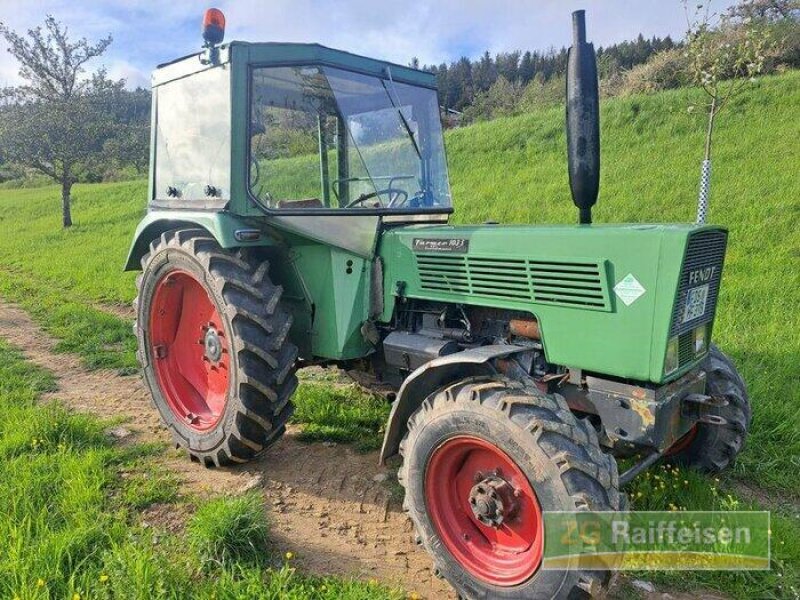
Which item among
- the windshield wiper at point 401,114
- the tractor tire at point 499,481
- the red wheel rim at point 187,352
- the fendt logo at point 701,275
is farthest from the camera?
the red wheel rim at point 187,352

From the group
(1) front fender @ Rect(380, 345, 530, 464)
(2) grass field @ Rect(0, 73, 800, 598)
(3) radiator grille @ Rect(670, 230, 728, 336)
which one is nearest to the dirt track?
(2) grass field @ Rect(0, 73, 800, 598)

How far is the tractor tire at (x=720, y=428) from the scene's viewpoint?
10.5 ft

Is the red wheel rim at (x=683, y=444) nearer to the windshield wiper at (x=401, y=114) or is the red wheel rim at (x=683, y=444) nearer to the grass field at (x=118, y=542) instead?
the grass field at (x=118, y=542)

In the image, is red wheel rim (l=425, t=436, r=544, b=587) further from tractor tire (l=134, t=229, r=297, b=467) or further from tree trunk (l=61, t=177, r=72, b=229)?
tree trunk (l=61, t=177, r=72, b=229)

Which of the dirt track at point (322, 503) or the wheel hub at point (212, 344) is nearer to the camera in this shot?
the dirt track at point (322, 503)

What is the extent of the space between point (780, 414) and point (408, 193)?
291 centimetres

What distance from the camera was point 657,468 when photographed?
342 cm

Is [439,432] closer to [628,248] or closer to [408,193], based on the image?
[628,248]

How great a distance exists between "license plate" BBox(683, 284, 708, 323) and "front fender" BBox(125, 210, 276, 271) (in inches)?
88.4

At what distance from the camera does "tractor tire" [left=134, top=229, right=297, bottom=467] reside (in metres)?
3.26

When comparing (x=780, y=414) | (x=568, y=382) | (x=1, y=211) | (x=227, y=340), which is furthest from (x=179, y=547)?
(x=1, y=211)

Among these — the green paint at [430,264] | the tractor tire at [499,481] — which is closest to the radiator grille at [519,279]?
the green paint at [430,264]

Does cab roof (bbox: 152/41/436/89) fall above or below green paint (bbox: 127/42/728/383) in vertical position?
above

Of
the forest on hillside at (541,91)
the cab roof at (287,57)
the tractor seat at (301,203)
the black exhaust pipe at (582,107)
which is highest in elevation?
the forest on hillside at (541,91)
